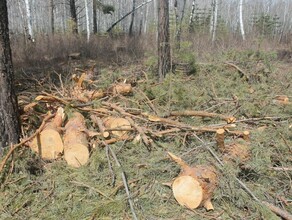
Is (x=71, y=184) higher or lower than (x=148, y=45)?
lower

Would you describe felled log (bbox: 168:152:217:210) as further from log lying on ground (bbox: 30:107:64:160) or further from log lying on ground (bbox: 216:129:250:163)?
log lying on ground (bbox: 30:107:64:160)

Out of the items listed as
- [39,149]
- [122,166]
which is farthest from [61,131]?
[122,166]

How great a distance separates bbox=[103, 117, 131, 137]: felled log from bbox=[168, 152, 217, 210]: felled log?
928 millimetres

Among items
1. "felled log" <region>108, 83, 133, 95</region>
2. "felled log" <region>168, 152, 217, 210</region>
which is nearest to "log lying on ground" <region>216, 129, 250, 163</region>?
"felled log" <region>168, 152, 217, 210</region>

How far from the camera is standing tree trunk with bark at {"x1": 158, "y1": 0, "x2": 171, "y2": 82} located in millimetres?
5875

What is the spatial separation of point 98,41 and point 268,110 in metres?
8.09

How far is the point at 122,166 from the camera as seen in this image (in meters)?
3.06

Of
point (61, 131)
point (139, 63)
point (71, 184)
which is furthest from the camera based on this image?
point (139, 63)

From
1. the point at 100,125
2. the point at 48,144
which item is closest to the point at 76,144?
the point at 48,144

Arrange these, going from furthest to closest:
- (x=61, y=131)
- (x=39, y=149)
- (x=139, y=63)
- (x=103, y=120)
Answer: (x=139, y=63)
(x=103, y=120)
(x=61, y=131)
(x=39, y=149)

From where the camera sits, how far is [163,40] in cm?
596

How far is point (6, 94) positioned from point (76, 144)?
0.86 metres

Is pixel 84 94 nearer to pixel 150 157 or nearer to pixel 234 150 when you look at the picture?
pixel 150 157

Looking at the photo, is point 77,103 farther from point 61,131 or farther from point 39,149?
point 39,149
